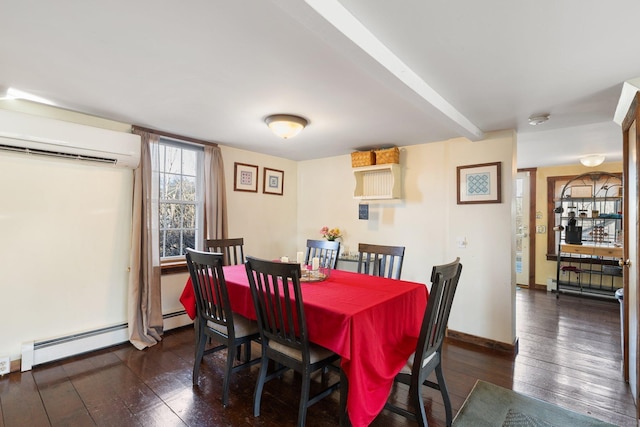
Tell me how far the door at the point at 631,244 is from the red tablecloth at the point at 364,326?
1.40 metres

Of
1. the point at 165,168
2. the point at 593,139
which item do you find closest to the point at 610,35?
the point at 593,139

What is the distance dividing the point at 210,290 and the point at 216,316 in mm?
227

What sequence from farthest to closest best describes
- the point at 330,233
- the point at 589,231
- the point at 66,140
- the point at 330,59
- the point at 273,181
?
the point at 589,231 → the point at 273,181 → the point at 330,233 → the point at 66,140 → the point at 330,59

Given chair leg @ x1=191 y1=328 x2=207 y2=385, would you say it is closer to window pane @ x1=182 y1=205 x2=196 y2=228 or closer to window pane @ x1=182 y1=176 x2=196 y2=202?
window pane @ x1=182 y1=205 x2=196 y2=228

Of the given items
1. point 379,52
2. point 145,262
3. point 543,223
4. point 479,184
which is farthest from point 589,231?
point 145,262

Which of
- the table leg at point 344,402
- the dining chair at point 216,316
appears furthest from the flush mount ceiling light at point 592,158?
the dining chair at point 216,316

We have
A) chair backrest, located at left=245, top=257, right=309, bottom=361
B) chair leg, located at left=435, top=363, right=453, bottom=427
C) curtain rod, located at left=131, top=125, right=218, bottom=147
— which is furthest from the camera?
curtain rod, located at left=131, top=125, right=218, bottom=147

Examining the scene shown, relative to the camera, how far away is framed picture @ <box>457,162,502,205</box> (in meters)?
3.01

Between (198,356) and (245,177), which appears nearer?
(198,356)

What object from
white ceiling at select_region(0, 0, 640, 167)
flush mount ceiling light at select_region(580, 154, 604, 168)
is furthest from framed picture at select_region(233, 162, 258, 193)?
flush mount ceiling light at select_region(580, 154, 604, 168)

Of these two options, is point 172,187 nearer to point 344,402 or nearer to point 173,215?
point 173,215

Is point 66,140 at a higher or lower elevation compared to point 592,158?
lower

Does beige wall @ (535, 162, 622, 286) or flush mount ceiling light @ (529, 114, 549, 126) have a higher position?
flush mount ceiling light @ (529, 114, 549, 126)

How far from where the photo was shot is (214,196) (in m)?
3.59
